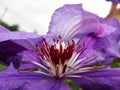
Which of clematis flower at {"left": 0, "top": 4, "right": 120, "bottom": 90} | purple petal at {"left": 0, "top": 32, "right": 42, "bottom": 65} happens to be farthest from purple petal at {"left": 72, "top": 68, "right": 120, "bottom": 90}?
purple petal at {"left": 0, "top": 32, "right": 42, "bottom": 65}

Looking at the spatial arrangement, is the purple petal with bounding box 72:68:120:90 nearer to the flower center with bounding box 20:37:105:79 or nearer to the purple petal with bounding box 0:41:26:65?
the flower center with bounding box 20:37:105:79

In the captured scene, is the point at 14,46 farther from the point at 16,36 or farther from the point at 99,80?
the point at 99,80

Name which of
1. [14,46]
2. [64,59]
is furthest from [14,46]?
[64,59]

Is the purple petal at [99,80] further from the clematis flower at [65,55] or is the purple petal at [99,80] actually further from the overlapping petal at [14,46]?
the overlapping petal at [14,46]

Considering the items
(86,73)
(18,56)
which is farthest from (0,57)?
(86,73)

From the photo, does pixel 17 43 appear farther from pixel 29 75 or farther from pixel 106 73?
pixel 106 73

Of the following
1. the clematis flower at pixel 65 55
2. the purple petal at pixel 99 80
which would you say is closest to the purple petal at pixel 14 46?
the clematis flower at pixel 65 55

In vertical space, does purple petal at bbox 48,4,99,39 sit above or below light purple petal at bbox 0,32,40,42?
above
